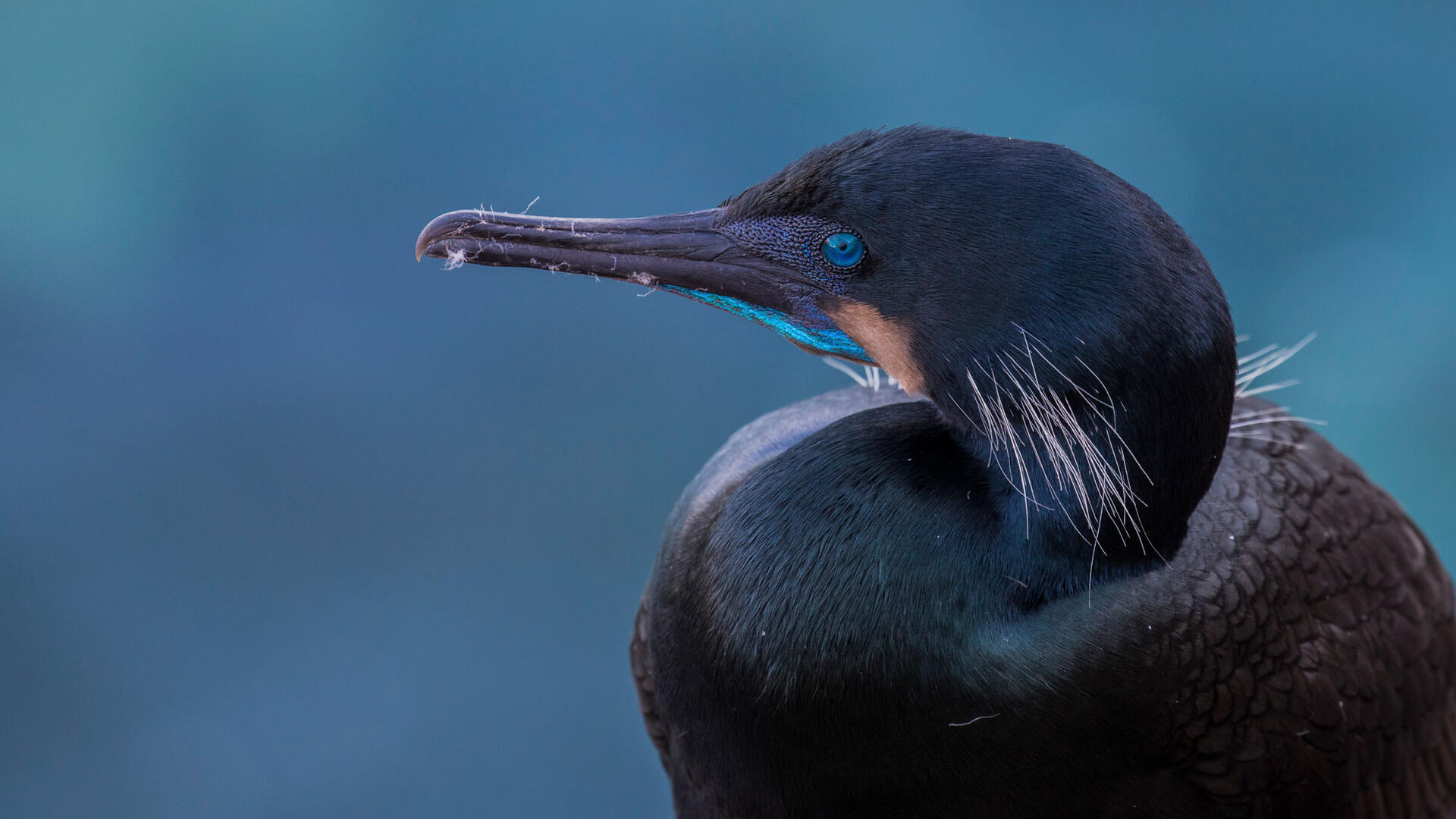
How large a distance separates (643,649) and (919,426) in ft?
1.91

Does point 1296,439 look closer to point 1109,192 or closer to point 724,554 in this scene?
point 1109,192

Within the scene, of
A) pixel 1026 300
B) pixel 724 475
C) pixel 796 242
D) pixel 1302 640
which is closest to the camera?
pixel 1026 300

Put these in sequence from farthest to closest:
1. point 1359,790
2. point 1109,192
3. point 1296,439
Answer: point 1296,439 → point 1359,790 → point 1109,192

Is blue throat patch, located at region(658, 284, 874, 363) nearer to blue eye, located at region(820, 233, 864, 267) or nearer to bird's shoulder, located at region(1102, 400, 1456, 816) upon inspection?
blue eye, located at region(820, 233, 864, 267)

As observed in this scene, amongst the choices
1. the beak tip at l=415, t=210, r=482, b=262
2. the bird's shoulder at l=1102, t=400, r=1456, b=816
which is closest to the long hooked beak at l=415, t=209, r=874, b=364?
the beak tip at l=415, t=210, r=482, b=262

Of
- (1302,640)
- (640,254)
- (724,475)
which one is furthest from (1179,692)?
(640,254)

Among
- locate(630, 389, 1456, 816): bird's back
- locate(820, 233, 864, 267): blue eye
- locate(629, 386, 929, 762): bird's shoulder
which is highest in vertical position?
locate(820, 233, 864, 267): blue eye

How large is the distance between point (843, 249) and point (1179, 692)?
1.73 feet

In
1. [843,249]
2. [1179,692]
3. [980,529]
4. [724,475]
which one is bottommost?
[1179,692]

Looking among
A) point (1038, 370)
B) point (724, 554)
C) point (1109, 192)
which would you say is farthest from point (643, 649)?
point (1109, 192)

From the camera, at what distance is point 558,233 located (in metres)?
1.23

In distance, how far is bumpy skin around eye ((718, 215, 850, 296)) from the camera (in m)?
1.18

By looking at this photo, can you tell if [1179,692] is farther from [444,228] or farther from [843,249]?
[444,228]

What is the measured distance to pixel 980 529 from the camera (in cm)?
117
